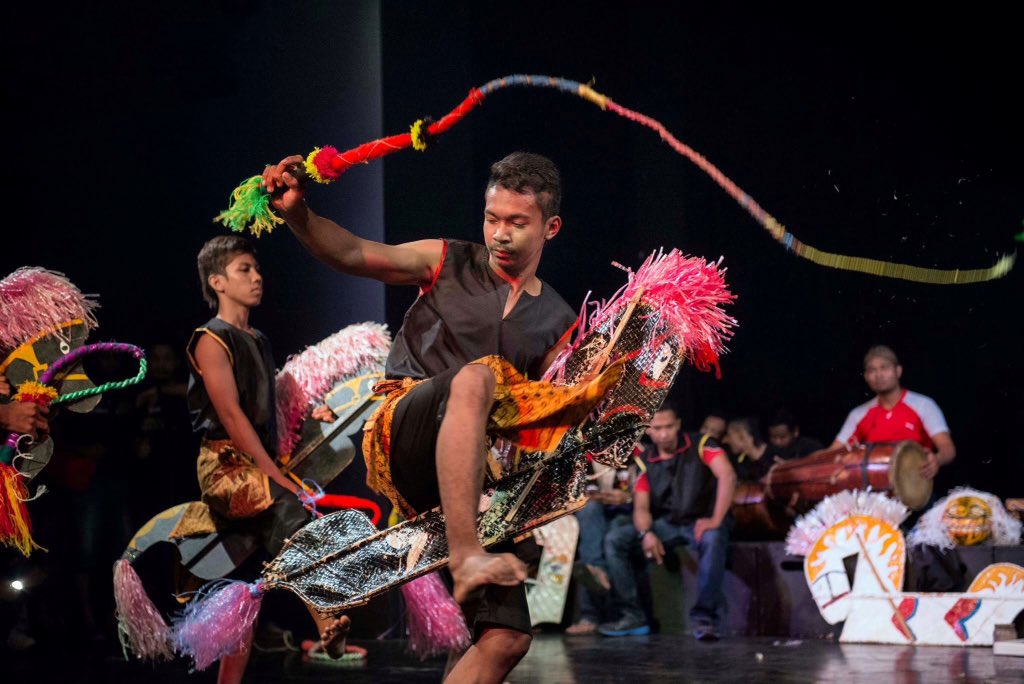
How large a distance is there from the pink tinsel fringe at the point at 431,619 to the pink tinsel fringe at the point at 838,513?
2446mm

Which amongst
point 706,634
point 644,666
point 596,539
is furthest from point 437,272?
point 596,539

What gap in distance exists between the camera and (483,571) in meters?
2.50

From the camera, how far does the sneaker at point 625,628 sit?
22.0 ft

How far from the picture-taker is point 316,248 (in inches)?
111

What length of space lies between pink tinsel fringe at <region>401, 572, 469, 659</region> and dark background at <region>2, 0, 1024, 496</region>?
2.40 metres

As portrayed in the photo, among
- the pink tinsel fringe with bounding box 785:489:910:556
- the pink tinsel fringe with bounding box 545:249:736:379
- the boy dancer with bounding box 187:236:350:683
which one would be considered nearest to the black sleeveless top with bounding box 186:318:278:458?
the boy dancer with bounding box 187:236:350:683

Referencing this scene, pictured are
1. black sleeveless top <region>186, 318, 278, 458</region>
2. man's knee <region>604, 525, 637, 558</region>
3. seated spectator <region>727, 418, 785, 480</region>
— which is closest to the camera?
black sleeveless top <region>186, 318, 278, 458</region>

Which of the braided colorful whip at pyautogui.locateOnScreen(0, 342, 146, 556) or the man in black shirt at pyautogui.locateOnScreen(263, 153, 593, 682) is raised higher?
the man in black shirt at pyautogui.locateOnScreen(263, 153, 593, 682)

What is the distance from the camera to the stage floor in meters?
4.58

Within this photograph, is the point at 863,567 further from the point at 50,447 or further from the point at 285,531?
the point at 50,447

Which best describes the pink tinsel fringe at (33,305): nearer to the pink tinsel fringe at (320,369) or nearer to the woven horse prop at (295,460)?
the woven horse prop at (295,460)

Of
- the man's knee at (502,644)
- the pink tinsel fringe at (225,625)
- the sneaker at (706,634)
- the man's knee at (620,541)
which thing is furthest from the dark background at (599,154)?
the man's knee at (502,644)

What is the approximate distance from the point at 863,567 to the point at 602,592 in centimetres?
158

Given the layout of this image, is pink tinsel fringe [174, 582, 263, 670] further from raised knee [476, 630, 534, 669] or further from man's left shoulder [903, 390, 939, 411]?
man's left shoulder [903, 390, 939, 411]
